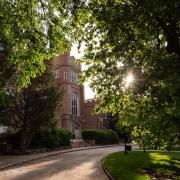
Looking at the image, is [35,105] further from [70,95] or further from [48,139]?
[70,95]

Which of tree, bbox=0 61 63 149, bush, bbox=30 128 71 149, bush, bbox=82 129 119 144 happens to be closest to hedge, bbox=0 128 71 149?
bush, bbox=30 128 71 149

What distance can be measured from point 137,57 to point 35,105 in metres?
19.8

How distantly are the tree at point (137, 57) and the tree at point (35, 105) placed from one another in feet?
54.0

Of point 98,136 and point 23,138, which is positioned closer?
point 23,138

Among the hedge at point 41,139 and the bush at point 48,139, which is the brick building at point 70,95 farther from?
the hedge at point 41,139

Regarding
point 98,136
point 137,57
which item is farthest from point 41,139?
point 137,57

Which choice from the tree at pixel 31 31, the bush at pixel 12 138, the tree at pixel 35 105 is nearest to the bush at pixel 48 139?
the bush at pixel 12 138

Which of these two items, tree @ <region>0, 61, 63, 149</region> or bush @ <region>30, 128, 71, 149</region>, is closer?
tree @ <region>0, 61, 63, 149</region>

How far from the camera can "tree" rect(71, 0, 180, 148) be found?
43.7 feet

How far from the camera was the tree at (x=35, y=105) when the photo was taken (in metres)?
36.0

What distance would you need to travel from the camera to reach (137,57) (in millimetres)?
18109

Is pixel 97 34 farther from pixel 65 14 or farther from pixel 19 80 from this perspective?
pixel 19 80

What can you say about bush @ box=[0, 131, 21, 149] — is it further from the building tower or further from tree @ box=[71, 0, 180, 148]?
the building tower

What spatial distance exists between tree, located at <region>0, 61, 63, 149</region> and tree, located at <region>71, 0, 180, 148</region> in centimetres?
1647
